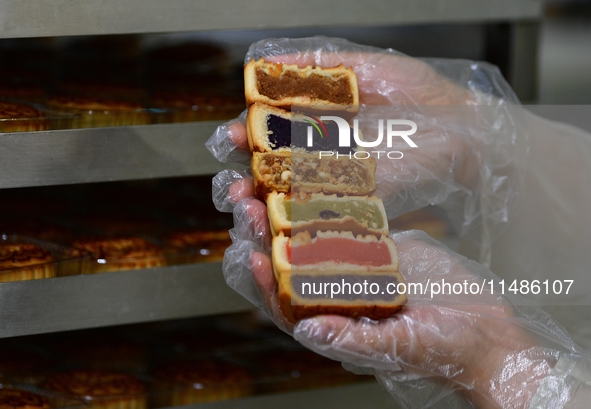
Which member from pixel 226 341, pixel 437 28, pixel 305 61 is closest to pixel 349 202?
pixel 305 61

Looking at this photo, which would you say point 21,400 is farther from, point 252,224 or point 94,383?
point 252,224

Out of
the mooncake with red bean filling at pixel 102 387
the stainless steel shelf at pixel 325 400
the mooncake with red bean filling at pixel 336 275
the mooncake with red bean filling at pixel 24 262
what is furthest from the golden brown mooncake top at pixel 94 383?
the mooncake with red bean filling at pixel 336 275

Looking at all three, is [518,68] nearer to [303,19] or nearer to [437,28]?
[437,28]

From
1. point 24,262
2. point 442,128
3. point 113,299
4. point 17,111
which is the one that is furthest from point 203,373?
point 442,128

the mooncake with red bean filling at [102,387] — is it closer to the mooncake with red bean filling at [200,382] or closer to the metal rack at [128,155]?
the mooncake with red bean filling at [200,382]

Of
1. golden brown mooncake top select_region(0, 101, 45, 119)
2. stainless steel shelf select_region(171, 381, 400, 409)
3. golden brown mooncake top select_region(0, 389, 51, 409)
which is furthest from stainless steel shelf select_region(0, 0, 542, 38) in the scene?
stainless steel shelf select_region(171, 381, 400, 409)
